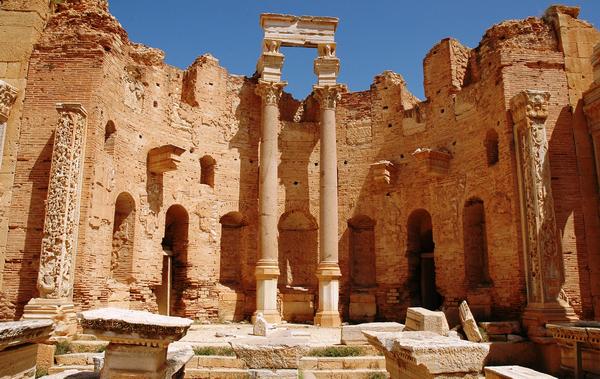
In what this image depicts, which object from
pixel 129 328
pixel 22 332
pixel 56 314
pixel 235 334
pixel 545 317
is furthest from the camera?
pixel 235 334

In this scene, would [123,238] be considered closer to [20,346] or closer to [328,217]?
[328,217]

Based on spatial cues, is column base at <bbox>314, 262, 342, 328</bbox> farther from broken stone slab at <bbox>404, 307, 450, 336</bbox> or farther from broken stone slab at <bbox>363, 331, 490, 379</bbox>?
broken stone slab at <bbox>363, 331, 490, 379</bbox>

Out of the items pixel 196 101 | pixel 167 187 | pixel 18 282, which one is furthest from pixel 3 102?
pixel 196 101

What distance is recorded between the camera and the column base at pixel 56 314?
493 inches

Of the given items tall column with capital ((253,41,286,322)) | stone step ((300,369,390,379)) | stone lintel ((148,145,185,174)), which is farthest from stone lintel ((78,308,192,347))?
tall column with capital ((253,41,286,322))

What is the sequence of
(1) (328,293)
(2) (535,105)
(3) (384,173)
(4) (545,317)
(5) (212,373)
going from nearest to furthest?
(5) (212,373) < (4) (545,317) < (2) (535,105) < (1) (328,293) < (3) (384,173)

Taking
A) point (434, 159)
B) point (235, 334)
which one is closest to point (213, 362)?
point (235, 334)

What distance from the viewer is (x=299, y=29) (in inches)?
823

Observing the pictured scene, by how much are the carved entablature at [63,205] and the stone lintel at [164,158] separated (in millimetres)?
3622

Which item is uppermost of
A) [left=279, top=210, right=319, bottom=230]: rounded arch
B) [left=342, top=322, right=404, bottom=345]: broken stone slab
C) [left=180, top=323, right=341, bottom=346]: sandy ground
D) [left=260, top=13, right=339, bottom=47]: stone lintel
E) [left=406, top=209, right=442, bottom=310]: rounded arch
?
[left=260, top=13, right=339, bottom=47]: stone lintel

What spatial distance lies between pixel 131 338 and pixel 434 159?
14.4 metres

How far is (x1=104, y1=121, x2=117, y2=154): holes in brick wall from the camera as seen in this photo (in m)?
16.4

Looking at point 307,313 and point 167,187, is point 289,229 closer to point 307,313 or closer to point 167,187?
point 307,313

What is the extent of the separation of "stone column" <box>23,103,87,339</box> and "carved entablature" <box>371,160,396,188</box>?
1089 cm
